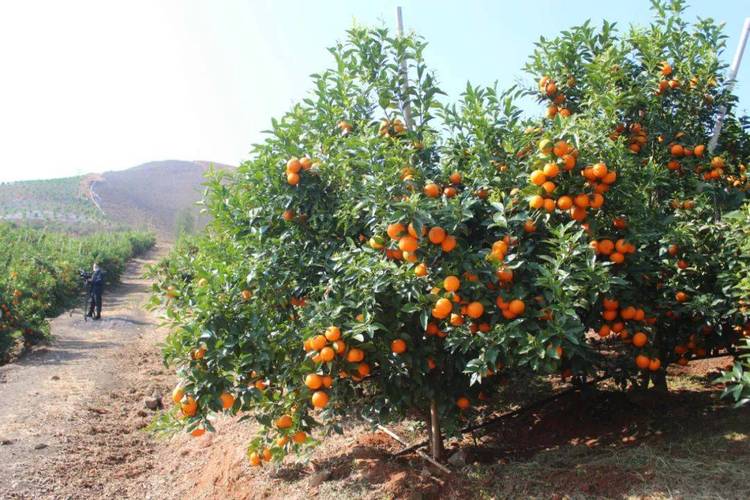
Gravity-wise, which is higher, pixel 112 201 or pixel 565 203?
pixel 112 201

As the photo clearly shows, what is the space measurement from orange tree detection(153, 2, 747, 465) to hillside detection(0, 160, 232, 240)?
33.4 m

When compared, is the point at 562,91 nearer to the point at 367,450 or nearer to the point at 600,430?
the point at 600,430

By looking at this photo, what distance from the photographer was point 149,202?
5119 centimetres

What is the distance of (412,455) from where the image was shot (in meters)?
3.76

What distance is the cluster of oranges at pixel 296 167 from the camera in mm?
2891

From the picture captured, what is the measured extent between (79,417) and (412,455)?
3552 mm

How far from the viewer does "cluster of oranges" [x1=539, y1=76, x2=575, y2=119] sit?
3.56m

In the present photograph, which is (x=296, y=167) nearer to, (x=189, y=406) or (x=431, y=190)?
(x=431, y=190)

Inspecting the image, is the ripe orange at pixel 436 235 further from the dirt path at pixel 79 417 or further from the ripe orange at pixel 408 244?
the dirt path at pixel 79 417

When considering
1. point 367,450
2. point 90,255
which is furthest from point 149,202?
point 367,450

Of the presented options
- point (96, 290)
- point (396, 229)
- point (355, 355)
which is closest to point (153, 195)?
point (96, 290)

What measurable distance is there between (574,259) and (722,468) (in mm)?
1386

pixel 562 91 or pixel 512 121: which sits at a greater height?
pixel 562 91

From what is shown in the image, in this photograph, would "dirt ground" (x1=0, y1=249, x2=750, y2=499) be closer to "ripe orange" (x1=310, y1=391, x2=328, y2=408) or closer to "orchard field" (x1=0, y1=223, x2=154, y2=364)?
"ripe orange" (x1=310, y1=391, x2=328, y2=408)
